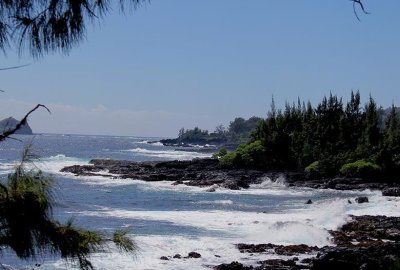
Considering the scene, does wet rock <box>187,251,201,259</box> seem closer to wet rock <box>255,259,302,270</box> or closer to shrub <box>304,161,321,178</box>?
wet rock <box>255,259,302,270</box>

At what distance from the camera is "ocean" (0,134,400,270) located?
17.8 metres

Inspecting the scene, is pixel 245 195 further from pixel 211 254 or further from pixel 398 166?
pixel 211 254

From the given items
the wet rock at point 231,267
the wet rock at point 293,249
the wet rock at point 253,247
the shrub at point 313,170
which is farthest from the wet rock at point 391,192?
the wet rock at point 231,267

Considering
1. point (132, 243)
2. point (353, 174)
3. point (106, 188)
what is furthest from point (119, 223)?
point (353, 174)

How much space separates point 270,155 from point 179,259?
42.0 m

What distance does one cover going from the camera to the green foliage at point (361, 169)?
47219 millimetres

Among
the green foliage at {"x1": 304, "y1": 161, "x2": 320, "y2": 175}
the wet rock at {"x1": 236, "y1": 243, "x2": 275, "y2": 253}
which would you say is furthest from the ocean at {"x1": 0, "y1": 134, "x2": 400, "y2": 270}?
the green foliage at {"x1": 304, "y1": 161, "x2": 320, "y2": 175}

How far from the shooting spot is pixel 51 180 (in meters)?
4.52

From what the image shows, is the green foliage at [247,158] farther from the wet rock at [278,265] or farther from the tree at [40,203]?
the tree at [40,203]

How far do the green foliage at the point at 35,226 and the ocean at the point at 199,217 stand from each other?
5.29 metres

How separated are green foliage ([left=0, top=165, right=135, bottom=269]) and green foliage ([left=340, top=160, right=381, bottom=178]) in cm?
4509

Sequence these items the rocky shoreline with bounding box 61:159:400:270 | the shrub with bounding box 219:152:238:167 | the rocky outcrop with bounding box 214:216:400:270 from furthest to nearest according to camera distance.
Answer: the shrub with bounding box 219:152:238:167 → the rocky shoreline with bounding box 61:159:400:270 → the rocky outcrop with bounding box 214:216:400:270

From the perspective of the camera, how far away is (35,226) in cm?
426

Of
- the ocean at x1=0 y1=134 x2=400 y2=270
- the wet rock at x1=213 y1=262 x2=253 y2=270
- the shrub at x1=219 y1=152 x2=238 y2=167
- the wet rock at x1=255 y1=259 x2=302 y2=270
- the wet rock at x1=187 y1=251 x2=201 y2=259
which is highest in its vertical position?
the shrub at x1=219 y1=152 x2=238 y2=167
